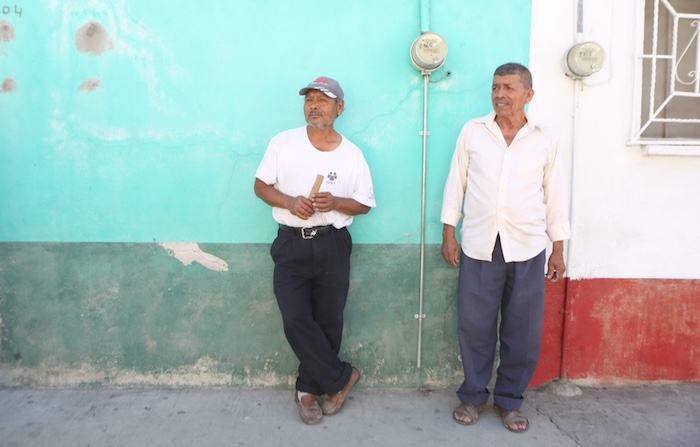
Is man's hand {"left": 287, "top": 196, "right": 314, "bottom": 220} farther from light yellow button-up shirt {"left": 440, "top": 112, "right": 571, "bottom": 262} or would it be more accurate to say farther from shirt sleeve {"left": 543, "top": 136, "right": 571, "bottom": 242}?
shirt sleeve {"left": 543, "top": 136, "right": 571, "bottom": 242}

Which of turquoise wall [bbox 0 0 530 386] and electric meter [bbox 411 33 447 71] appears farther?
turquoise wall [bbox 0 0 530 386]

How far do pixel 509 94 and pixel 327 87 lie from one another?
3.12 ft

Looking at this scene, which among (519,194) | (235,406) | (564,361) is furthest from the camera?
(564,361)

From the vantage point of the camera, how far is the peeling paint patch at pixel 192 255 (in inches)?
131

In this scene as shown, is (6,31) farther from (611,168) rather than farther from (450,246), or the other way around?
(611,168)

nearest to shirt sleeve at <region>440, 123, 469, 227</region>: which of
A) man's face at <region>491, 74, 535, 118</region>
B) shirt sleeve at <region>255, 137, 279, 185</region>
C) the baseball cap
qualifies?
man's face at <region>491, 74, 535, 118</region>

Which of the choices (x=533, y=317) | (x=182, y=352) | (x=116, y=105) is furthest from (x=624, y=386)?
(x=116, y=105)

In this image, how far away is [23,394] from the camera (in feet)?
10.7

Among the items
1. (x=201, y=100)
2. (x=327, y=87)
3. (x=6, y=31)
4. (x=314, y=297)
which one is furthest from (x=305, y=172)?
(x=6, y=31)

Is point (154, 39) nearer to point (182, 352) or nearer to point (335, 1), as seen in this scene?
point (335, 1)

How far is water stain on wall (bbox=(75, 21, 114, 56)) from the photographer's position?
10.4ft

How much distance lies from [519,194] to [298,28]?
1.59 meters

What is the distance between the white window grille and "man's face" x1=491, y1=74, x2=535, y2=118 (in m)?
0.95

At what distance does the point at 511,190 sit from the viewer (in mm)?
2875
